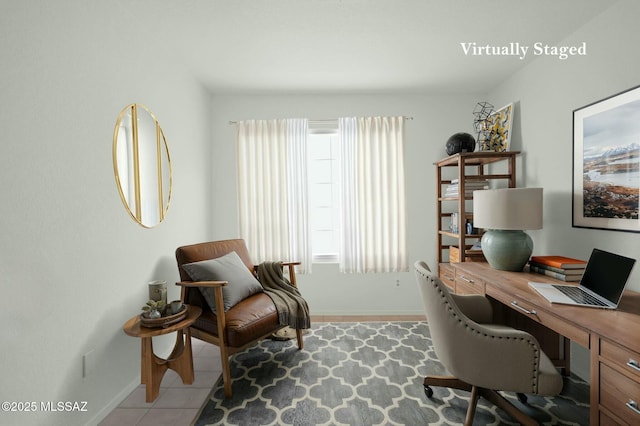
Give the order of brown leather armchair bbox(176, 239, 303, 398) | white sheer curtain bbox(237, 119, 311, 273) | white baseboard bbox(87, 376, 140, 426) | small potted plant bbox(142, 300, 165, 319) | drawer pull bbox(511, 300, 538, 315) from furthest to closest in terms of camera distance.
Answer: white sheer curtain bbox(237, 119, 311, 273)
brown leather armchair bbox(176, 239, 303, 398)
small potted plant bbox(142, 300, 165, 319)
white baseboard bbox(87, 376, 140, 426)
drawer pull bbox(511, 300, 538, 315)

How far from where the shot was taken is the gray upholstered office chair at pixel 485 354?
1.46 metres

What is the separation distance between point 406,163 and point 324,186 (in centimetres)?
102

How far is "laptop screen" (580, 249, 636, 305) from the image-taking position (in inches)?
59.6

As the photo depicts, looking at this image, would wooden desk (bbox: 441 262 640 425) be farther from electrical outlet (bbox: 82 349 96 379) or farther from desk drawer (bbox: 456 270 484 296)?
electrical outlet (bbox: 82 349 96 379)

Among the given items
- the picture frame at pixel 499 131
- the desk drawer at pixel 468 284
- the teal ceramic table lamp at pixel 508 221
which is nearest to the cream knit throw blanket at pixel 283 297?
the desk drawer at pixel 468 284

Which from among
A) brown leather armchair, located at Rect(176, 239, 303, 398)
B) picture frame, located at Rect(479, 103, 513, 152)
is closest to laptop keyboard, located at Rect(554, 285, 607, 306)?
picture frame, located at Rect(479, 103, 513, 152)

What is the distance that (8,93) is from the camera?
127 cm

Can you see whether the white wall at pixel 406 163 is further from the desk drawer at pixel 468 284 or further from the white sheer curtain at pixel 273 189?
the desk drawer at pixel 468 284

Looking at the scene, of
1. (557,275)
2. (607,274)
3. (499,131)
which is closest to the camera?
(607,274)

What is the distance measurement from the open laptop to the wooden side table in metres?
2.22

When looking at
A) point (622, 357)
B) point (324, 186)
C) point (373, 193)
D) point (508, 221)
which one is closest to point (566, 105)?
point (508, 221)

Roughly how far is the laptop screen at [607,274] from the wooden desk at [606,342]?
0.09 metres

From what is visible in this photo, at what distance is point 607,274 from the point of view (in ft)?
5.36

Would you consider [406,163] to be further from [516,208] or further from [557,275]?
[557,275]
